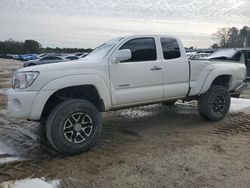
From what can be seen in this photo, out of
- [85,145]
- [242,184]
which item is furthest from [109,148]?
[242,184]

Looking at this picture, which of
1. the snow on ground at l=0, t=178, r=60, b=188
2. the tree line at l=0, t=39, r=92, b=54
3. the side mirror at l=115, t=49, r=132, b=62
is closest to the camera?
the snow on ground at l=0, t=178, r=60, b=188

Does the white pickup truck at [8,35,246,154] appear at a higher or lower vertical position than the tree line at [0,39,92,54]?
higher

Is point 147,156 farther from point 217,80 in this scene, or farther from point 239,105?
point 239,105

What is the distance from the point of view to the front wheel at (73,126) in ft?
18.8

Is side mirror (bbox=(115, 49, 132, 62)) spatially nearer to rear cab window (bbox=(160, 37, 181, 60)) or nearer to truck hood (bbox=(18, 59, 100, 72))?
truck hood (bbox=(18, 59, 100, 72))

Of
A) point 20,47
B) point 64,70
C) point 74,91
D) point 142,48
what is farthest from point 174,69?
point 20,47

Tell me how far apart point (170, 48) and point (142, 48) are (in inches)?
29.2

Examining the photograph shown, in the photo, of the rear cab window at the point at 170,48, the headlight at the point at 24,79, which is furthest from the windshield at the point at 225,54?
the headlight at the point at 24,79

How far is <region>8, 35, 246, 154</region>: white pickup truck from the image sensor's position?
5.73 metres

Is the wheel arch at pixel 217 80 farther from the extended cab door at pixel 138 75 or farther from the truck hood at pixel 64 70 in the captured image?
the truck hood at pixel 64 70

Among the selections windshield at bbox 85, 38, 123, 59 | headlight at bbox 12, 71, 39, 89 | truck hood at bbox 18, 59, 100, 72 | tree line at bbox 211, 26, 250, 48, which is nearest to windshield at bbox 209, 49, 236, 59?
windshield at bbox 85, 38, 123, 59

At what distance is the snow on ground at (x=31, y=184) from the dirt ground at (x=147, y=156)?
12 cm

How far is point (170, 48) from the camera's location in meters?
7.56

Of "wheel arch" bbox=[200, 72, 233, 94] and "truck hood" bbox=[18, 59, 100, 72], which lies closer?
"truck hood" bbox=[18, 59, 100, 72]
